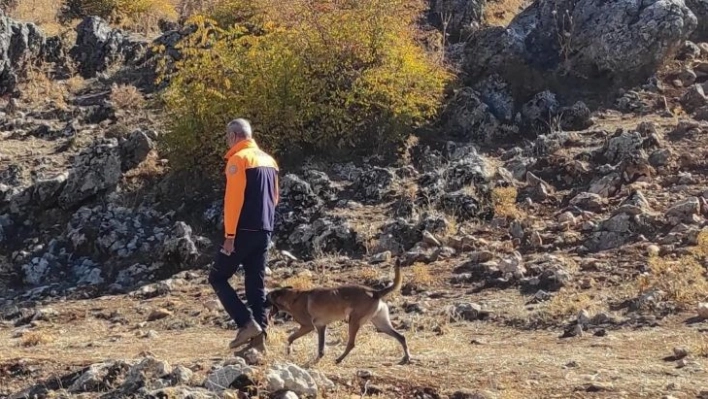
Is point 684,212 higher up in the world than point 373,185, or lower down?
lower down

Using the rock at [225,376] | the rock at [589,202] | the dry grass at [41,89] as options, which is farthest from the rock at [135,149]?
the rock at [225,376]

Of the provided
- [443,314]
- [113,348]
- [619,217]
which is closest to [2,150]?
[113,348]

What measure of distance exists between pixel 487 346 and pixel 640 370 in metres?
1.58

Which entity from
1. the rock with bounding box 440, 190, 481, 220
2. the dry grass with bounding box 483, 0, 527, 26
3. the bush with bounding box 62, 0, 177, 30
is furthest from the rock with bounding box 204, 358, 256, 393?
the bush with bounding box 62, 0, 177, 30

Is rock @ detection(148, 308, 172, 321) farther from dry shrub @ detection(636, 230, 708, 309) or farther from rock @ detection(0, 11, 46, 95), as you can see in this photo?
rock @ detection(0, 11, 46, 95)

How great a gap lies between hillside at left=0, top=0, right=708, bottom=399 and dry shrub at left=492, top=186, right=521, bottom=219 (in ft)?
0.11

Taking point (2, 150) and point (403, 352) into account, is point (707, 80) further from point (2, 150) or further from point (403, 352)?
point (2, 150)

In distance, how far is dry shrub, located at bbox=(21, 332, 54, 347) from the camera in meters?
8.07

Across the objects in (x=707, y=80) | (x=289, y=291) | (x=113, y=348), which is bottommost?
(x=113, y=348)

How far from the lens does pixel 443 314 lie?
8234mm

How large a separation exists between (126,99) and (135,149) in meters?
2.57

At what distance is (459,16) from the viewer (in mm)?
17156

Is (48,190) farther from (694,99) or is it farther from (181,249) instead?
(694,99)

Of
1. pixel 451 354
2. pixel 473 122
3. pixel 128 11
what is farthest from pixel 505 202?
pixel 128 11
